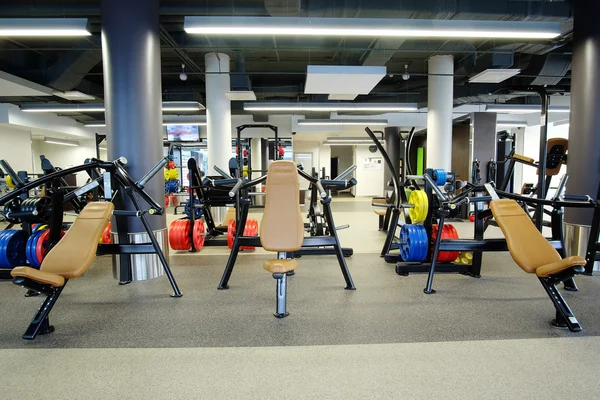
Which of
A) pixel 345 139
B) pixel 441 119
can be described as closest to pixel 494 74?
pixel 441 119

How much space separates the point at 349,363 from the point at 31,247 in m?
3.48

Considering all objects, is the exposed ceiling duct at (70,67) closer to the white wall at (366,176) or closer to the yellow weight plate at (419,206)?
the yellow weight plate at (419,206)

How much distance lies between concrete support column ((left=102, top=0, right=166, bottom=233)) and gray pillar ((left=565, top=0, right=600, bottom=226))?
4.93m

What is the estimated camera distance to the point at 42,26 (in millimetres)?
4227

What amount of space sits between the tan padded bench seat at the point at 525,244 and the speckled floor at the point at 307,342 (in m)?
0.44

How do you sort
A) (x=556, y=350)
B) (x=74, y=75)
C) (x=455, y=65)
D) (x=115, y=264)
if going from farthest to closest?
(x=455, y=65), (x=74, y=75), (x=115, y=264), (x=556, y=350)

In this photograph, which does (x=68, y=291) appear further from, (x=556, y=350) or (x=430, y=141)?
(x=430, y=141)

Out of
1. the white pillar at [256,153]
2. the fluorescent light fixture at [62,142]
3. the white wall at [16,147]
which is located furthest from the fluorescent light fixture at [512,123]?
the fluorescent light fixture at [62,142]

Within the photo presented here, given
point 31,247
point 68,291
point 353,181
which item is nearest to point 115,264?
point 68,291

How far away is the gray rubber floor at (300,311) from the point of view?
238 cm

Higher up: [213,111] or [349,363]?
[213,111]

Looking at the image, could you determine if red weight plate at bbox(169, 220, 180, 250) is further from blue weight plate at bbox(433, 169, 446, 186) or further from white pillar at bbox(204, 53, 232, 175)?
blue weight plate at bbox(433, 169, 446, 186)

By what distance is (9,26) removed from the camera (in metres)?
4.25

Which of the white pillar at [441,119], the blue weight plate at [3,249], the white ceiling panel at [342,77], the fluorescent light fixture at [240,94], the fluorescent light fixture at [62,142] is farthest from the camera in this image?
the fluorescent light fixture at [62,142]
